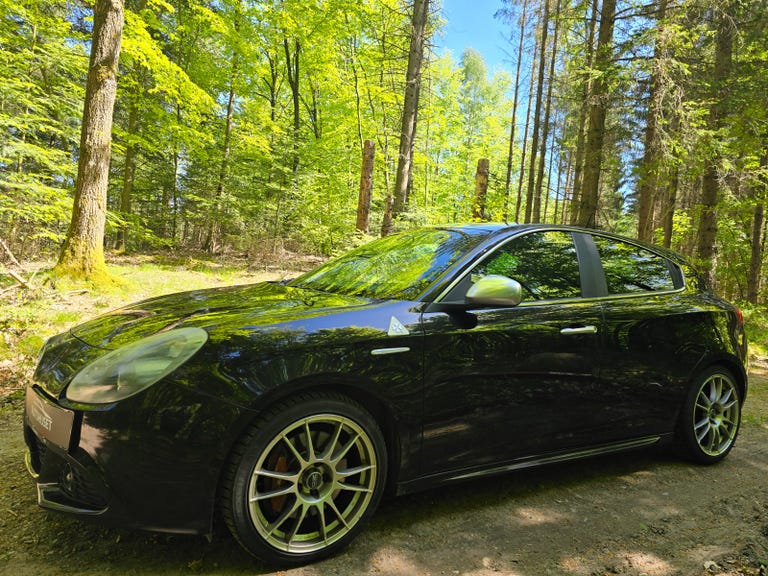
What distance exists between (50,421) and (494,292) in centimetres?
204

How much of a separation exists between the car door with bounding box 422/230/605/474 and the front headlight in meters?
1.10

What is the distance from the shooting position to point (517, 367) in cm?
263

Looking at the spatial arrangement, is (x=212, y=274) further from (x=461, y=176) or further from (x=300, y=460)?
(x=461, y=176)

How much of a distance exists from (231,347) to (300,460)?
0.57 meters

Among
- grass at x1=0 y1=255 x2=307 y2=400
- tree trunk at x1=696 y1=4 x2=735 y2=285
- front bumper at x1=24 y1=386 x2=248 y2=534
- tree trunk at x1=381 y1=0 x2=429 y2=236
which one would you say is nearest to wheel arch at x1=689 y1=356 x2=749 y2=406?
front bumper at x1=24 y1=386 x2=248 y2=534

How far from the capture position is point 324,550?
6.97 feet

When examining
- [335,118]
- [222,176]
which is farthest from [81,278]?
[335,118]

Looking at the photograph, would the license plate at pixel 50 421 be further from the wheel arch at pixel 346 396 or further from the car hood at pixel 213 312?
the wheel arch at pixel 346 396

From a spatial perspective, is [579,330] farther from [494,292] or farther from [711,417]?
[711,417]

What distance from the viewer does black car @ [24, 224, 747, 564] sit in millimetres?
1880

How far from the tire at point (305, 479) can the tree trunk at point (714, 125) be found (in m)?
10.7

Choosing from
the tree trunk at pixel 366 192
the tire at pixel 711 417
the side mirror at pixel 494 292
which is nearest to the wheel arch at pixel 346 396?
the side mirror at pixel 494 292

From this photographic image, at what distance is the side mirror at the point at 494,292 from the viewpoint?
242 cm

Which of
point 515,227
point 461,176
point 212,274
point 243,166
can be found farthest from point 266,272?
point 461,176
